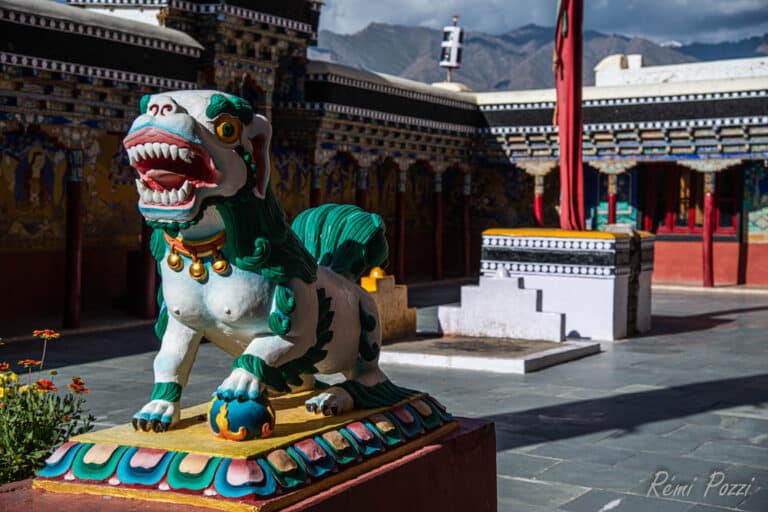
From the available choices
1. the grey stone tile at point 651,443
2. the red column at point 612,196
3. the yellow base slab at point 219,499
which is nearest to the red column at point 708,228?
the red column at point 612,196

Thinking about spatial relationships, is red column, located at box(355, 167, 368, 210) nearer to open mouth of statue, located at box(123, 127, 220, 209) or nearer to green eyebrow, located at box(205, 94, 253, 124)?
green eyebrow, located at box(205, 94, 253, 124)

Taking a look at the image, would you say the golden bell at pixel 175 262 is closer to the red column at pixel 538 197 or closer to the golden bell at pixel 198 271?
the golden bell at pixel 198 271

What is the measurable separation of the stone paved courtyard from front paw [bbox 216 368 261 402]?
2.75 meters

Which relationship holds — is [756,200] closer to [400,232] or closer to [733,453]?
[400,232]

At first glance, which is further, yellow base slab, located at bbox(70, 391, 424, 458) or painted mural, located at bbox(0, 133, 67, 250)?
painted mural, located at bbox(0, 133, 67, 250)

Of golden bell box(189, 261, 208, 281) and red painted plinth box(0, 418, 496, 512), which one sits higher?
golden bell box(189, 261, 208, 281)

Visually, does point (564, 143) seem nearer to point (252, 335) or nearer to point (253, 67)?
point (253, 67)

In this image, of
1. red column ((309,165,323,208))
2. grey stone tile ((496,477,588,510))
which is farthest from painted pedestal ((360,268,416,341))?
red column ((309,165,323,208))

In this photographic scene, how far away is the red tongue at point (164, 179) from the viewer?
3385 mm

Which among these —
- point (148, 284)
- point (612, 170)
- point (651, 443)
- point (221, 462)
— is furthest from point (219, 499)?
point (612, 170)

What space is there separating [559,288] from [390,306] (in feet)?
8.96

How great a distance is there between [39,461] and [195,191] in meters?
1.98

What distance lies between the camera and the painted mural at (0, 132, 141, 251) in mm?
15297

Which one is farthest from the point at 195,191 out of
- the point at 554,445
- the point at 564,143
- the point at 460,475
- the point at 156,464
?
the point at 564,143
